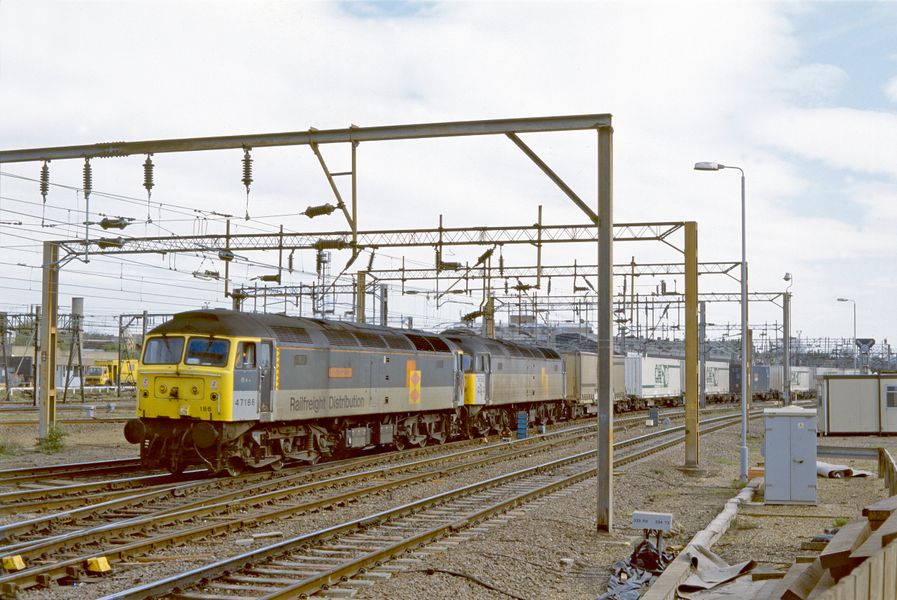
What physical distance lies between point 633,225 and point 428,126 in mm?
14795

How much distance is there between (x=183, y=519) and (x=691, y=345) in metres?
14.0

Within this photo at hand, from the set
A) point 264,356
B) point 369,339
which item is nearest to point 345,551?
point 264,356

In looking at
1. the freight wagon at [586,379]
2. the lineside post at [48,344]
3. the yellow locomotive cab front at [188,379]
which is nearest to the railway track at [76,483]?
the yellow locomotive cab front at [188,379]

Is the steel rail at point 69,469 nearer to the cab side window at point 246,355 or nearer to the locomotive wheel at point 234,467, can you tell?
the locomotive wheel at point 234,467

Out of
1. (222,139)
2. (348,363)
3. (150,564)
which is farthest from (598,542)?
(348,363)

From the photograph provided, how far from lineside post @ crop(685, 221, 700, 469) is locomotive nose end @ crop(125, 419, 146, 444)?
502 inches

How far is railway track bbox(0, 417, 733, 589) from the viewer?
10984mm

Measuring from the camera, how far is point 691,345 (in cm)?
2334

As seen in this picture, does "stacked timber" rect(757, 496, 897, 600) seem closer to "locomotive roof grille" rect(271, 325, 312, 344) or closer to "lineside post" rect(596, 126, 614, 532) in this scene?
"lineside post" rect(596, 126, 614, 532)

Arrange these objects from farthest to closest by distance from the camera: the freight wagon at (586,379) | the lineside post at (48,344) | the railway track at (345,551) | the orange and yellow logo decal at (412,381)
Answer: the freight wagon at (586,379) → the orange and yellow logo decal at (412,381) → the lineside post at (48,344) → the railway track at (345,551)

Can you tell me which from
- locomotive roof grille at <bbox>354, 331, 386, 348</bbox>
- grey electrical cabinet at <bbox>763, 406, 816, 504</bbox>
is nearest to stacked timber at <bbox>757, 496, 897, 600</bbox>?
grey electrical cabinet at <bbox>763, 406, 816, 504</bbox>

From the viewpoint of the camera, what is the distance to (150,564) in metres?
10.9

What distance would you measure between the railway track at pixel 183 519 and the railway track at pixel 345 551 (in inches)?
57.7

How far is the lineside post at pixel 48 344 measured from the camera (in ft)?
84.6
